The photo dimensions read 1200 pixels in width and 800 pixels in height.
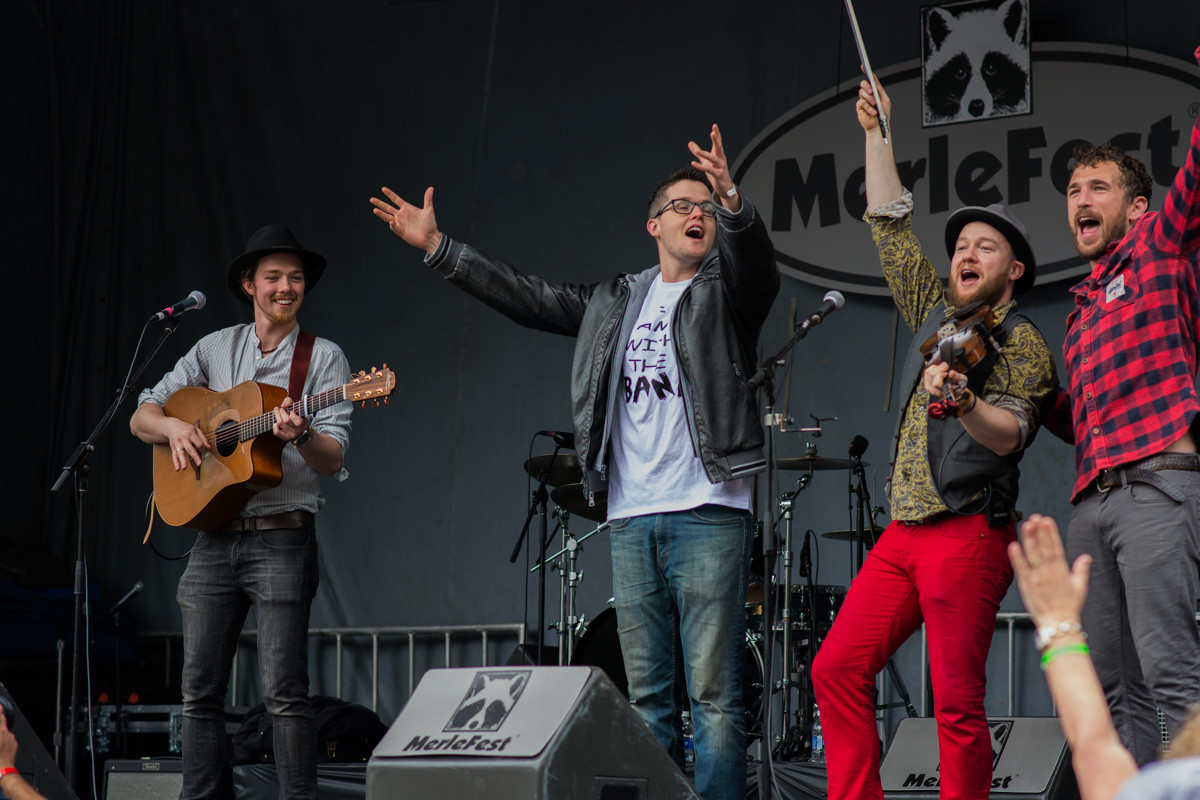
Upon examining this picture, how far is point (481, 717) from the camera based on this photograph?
280cm

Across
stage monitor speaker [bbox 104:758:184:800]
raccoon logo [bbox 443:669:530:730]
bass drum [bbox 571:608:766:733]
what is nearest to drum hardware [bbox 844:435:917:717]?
bass drum [bbox 571:608:766:733]

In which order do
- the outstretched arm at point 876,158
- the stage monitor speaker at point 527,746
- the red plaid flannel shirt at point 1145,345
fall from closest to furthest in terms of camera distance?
the stage monitor speaker at point 527,746, the red plaid flannel shirt at point 1145,345, the outstretched arm at point 876,158

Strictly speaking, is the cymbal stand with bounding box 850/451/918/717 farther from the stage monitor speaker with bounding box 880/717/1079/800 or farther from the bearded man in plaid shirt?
the bearded man in plaid shirt

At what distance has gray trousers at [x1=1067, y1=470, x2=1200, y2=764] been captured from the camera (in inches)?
119

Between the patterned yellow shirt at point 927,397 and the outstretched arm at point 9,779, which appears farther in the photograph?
the patterned yellow shirt at point 927,397

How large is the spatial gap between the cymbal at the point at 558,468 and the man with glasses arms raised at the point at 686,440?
7.26ft

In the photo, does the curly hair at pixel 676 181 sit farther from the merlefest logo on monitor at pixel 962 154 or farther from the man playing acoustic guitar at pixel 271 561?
the merlefest logo on monitor at pixel 962 154

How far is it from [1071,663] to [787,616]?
4.52m

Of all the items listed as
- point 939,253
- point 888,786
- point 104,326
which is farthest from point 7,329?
point 888,786

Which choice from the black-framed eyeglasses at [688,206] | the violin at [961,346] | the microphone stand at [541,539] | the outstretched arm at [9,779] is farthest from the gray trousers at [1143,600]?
the microphone stand at [541,539]

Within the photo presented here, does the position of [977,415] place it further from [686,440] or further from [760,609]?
[760,609]

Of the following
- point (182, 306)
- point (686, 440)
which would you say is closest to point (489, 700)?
point (686, 440)

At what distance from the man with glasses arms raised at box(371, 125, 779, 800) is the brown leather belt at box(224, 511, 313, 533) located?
3.07 ft

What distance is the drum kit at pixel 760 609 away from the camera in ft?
20.3
